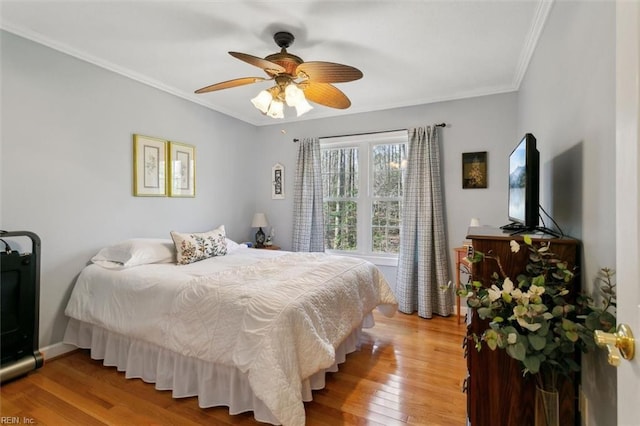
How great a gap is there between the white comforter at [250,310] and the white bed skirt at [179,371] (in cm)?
13

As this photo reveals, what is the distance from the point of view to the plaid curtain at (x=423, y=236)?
3.47 metres

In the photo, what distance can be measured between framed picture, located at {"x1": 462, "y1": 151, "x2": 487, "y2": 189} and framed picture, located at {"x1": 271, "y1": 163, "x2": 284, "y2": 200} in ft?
8.06

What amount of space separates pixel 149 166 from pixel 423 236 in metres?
3.09

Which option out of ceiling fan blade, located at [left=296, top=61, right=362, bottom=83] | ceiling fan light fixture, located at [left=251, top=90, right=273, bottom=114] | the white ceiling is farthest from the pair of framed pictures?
ceiling fan blade, located at [left=296, top=61, right=362, bottom=83]

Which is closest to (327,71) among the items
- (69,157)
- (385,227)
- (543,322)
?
(543,322)

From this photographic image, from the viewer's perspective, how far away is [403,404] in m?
1.94

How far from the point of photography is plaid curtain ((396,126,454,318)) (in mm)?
3467

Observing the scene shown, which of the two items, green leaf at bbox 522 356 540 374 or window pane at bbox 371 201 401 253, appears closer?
green leaf at bbox 522 356 540 374

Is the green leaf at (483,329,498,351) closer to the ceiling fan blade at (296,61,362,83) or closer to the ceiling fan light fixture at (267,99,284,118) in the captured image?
the ceiling fan blade at (296,61,362,83)

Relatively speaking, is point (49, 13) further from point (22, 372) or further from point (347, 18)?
point (22, 372)

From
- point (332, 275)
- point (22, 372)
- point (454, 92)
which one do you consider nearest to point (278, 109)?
point (332, 275)

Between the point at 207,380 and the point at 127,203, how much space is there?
6.44ft

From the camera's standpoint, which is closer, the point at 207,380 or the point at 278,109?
the point at 207,380

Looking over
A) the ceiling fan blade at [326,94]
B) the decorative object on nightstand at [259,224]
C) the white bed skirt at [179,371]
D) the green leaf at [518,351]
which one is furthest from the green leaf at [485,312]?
the decorative object on nightstand at [259,224]
